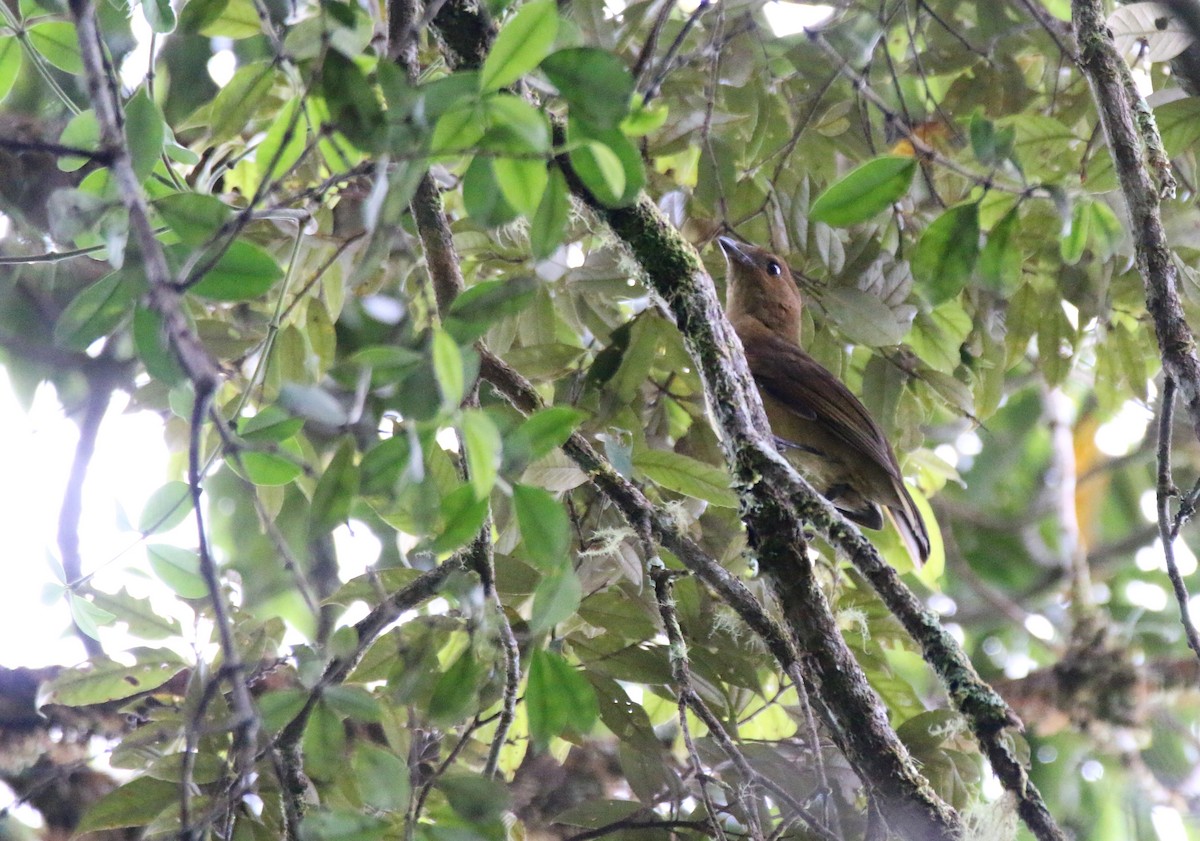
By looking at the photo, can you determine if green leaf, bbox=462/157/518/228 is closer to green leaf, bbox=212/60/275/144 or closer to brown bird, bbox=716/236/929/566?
green leaf, bbox=212/60/275/144

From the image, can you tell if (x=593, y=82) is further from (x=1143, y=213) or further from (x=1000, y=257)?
(x=1143, y=213)

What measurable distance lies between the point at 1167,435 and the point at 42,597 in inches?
77.5

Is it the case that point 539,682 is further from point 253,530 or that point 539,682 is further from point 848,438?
point 848,438

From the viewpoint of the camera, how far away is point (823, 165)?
3.28 metres

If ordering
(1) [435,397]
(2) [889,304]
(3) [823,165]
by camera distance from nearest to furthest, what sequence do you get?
1. (1) [435,397]
2. (2) [889,304]
3. (3) [823,165]

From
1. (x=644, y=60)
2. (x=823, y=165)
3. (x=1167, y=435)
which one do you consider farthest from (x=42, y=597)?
(x=823, y=165)

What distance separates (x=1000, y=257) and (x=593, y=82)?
834 mm

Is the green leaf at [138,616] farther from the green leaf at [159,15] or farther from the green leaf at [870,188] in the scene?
the green leaf at [870,188]

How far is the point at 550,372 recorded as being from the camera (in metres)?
2.70

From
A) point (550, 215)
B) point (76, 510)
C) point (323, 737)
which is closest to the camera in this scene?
point (550, 215)

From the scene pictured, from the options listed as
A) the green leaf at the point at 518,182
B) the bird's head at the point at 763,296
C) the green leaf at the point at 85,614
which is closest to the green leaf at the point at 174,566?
the green leaf at the point at 85,614

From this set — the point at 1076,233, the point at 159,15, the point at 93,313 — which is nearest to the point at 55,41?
the point at 159,15

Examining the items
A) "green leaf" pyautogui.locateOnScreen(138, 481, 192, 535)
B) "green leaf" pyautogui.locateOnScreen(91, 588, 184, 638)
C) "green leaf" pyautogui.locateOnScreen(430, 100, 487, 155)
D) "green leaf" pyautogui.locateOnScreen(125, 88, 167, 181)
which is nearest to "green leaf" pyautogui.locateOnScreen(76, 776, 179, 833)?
"green leaf" pyautogui.locateOnScreen(91, 588, 184, 638)

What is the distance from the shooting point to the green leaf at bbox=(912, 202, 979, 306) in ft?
5.52
